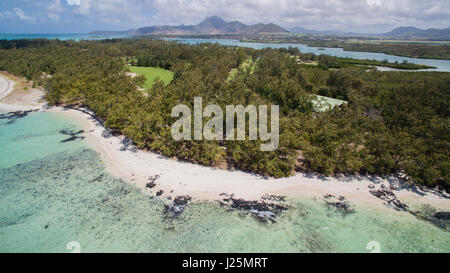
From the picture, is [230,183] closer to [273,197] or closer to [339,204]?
[273,197]

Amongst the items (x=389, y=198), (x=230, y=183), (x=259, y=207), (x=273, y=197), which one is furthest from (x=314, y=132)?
(x=230, y=183)

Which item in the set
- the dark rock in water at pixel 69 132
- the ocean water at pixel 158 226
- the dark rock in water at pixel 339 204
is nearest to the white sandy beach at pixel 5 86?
the dark rock in water at pixel 69 132

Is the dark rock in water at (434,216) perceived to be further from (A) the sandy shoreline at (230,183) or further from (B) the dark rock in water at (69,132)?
(B) the dark rock in water at (69,132)

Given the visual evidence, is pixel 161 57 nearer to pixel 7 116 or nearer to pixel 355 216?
pixel 7 116

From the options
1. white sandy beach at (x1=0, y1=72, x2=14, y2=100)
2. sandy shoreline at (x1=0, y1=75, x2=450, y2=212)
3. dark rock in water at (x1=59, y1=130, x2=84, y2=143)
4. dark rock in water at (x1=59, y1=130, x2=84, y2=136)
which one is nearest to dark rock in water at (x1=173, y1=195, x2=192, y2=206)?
sandy shoreline at (x1=0, y1=75, x2=450, y2=212)
